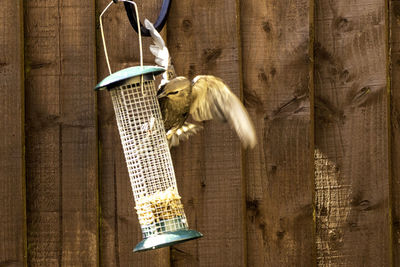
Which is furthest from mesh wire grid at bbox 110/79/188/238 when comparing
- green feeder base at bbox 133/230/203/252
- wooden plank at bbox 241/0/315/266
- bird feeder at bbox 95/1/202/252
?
wooden plank at bbox 241/0/315/266

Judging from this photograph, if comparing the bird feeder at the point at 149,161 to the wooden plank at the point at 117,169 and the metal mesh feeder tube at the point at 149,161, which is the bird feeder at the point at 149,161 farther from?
the wooden plank at the point at 117,169

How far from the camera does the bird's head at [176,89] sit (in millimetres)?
2039

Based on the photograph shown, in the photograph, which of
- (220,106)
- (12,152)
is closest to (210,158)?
(220,106)

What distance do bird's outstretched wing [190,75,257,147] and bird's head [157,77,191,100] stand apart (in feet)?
0.22

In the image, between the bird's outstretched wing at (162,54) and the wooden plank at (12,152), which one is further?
the wooden plank at (12,152)

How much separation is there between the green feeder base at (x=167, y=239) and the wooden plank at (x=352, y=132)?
0.78 meters

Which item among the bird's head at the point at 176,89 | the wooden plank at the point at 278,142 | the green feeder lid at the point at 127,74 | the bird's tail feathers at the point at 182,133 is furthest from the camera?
the wooden plank at the point at 278,142

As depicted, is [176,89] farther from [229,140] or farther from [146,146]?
[229,140]

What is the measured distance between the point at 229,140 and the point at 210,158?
0.33 ft

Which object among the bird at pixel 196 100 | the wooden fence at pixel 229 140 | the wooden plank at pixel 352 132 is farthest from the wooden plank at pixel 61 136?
the wooden plank at pixel 352 132

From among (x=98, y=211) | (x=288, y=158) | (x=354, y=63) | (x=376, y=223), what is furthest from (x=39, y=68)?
(x=376, y=223)

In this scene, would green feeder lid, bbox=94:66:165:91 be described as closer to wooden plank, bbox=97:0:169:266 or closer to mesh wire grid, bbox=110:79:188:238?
mesh wire grid, bbox=110:79:188:238

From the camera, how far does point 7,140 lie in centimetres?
243

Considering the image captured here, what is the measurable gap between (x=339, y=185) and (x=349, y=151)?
137 mm
